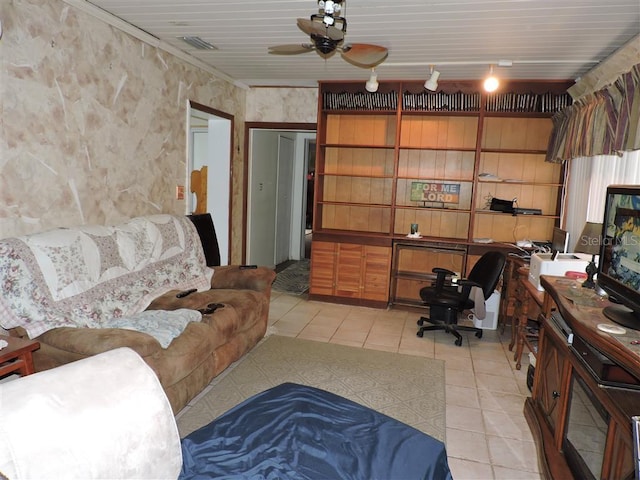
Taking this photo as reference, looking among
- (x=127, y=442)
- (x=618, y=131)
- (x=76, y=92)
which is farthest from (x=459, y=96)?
(x=127, y=442)

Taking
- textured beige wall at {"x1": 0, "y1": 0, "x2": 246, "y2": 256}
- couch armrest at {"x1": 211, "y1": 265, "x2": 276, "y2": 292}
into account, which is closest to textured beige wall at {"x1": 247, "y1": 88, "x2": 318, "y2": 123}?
textured beige wall at {"x1": 0, "y1": 0, "x2": 246, "y2": 256}

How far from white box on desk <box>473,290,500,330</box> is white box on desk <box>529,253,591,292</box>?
40.5 inches

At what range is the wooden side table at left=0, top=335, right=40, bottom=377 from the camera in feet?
6.47

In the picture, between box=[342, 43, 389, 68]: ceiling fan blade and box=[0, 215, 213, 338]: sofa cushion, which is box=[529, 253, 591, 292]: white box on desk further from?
box=[0, 215, 213, 338]: sofa cushion

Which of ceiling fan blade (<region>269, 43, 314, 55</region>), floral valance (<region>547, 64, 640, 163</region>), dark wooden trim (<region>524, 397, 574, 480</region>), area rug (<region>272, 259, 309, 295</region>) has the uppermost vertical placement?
ceiling fan blade (<region>269, 43, 314, 55</region>)

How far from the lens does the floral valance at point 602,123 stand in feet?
8.80

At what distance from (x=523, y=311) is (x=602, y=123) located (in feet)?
5.05

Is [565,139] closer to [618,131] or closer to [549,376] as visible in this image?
[618,131]

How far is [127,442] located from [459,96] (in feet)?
15.1

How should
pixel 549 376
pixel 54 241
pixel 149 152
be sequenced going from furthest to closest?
pixel 149 152 → pixel 54 241 → pixel 549 376

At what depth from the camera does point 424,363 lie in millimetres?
3459

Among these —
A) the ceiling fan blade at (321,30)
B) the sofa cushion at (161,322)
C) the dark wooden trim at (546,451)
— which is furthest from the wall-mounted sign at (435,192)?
the sofa cushion at (161,322)

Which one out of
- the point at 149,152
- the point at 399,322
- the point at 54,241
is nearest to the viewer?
the point at 54,241

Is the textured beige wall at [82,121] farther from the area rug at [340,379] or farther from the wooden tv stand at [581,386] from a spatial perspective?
the wooden tv stand at [581,386]
